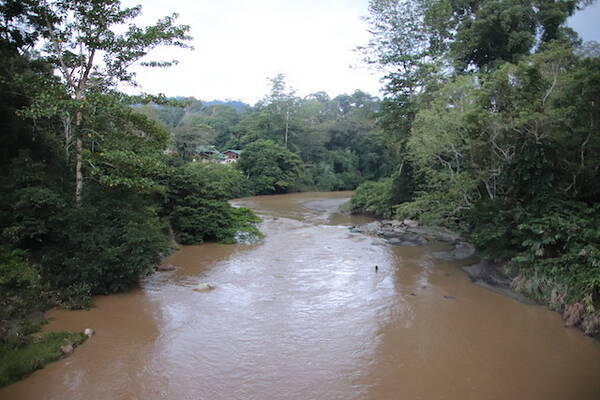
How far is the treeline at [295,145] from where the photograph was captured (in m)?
37.7

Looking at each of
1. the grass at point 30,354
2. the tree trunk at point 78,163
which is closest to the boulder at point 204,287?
the grass at point 30,354

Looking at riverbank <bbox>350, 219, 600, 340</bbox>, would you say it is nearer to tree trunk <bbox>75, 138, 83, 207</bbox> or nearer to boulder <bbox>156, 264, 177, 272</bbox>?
boulder <bbox>156, 264, 177, 272</bbox>

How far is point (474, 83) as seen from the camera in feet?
46.2

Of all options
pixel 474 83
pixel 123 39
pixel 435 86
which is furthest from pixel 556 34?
pixel 123 39

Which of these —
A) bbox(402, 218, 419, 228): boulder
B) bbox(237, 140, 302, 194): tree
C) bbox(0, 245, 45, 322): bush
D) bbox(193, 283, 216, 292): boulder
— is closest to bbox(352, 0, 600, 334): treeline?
bbox(402, 218, 419, 228): boulder

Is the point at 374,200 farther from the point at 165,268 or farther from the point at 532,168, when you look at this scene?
the point at 165,268

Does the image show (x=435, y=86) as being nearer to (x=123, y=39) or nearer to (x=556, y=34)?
(x=556, y=34)

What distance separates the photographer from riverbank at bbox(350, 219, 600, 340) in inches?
312

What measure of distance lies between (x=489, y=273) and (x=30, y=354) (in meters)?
10.9

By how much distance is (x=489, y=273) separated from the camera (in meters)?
11.0

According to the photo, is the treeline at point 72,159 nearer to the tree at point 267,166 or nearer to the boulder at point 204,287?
the boulder at point 204,287

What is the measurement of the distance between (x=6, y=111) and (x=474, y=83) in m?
14.4

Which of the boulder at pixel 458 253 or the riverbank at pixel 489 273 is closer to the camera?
the riverbank at pixel 489 273

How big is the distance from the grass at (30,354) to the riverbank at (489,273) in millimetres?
9679
